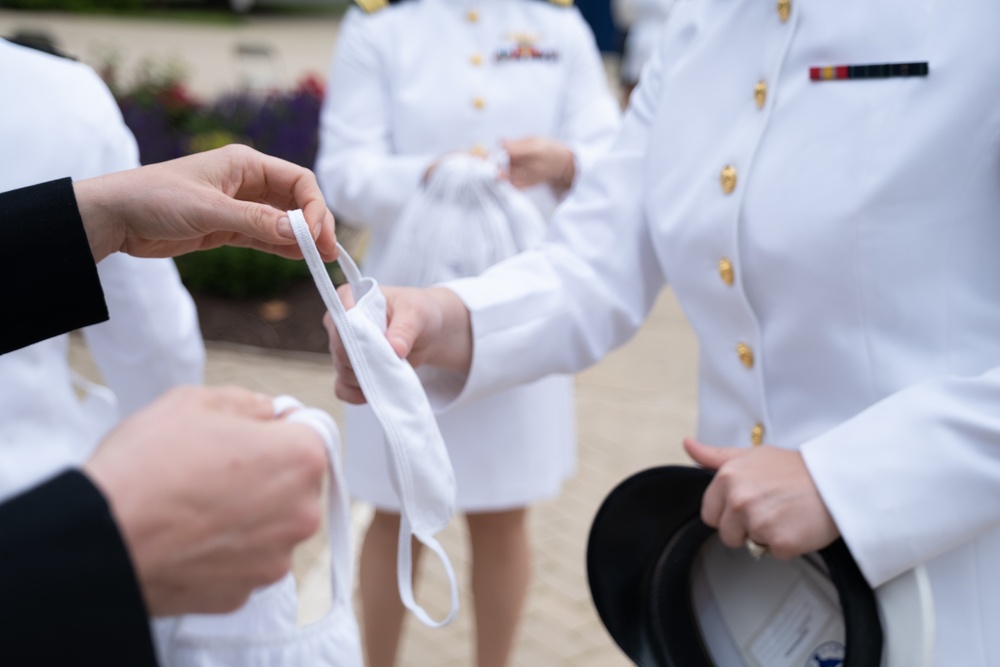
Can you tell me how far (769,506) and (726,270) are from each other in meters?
0.36

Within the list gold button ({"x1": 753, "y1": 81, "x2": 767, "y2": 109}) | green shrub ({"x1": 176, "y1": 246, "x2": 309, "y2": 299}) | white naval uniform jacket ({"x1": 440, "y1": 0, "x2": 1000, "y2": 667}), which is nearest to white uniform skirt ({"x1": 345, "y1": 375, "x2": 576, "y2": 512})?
white naval uniform jacket ({"x1": 440, "y1": 0, "x2": 1000, "y2": 667})

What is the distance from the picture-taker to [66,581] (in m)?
0.80

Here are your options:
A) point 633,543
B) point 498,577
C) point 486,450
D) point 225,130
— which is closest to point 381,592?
point 498,577

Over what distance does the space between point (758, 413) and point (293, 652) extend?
75cm

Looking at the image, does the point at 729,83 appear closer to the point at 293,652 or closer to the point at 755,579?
Answer: the point at 755,579

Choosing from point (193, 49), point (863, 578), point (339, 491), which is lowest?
point (193, 49)

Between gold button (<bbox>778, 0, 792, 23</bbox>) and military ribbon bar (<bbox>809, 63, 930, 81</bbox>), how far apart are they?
106mm

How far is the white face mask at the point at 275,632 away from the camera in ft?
3.58

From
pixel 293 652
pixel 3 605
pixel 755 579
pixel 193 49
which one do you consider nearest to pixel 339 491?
pixel 293 652

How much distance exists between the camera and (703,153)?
4.94 feet

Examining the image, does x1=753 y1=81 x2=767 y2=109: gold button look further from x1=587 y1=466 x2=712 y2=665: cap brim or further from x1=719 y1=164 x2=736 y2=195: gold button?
x1=587 y1=466 x2=712 y2=665: cap brim

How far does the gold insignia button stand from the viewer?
144 cm

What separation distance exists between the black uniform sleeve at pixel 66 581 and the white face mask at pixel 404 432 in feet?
1.52

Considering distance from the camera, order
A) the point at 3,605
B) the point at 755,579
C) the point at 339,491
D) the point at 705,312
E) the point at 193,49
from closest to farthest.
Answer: the point at 3,605 → the point at 339,491 → the point at 755,579 → the point at 705,312 → the point at 193,49
